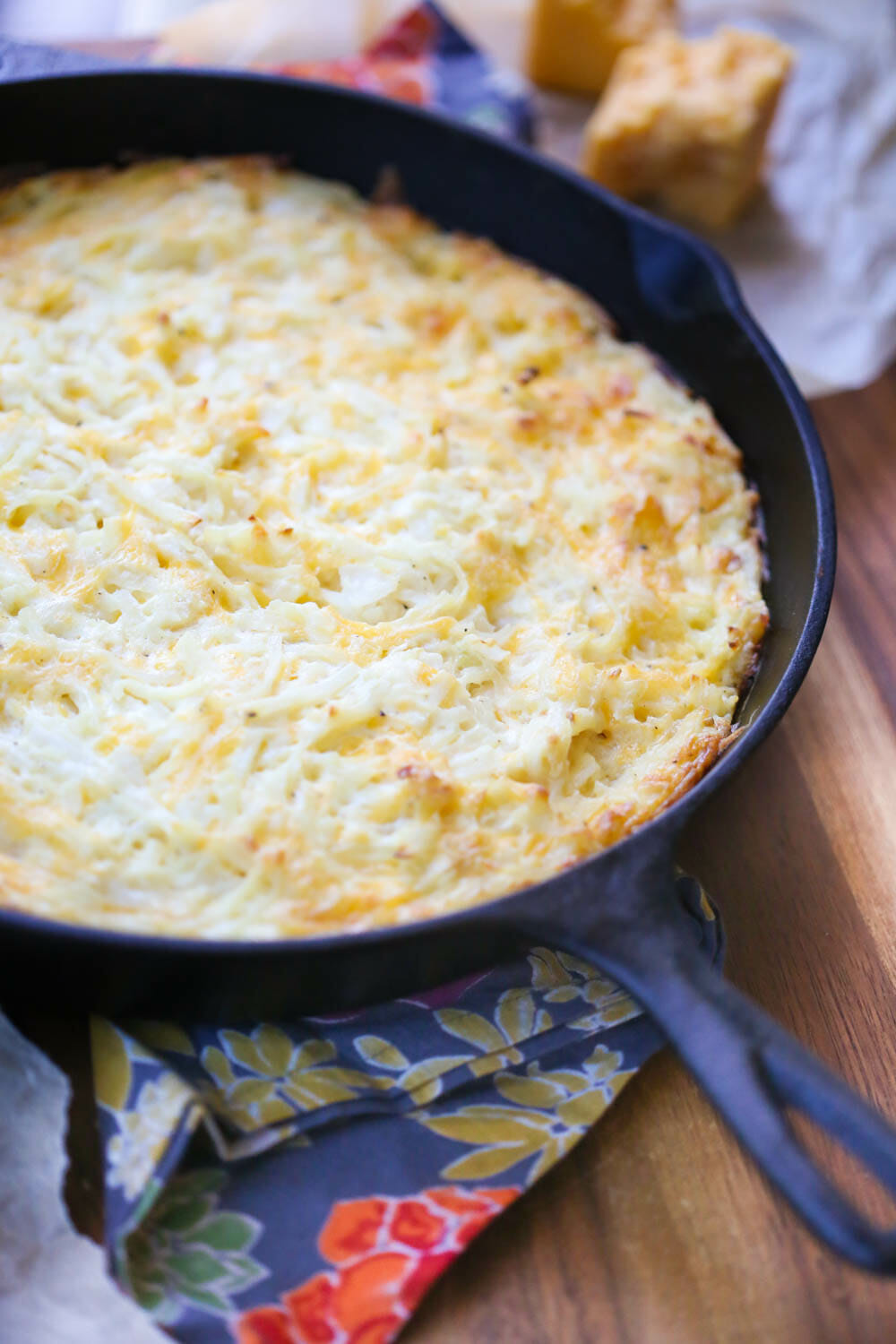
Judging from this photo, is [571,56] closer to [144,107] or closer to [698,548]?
[144,107]

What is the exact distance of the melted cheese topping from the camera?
6.15 ft

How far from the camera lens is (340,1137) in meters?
1.89

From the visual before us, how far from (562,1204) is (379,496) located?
1.30 metres

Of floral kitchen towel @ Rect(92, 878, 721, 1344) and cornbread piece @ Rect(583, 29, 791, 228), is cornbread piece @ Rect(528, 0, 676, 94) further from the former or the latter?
floral kitchen towel @ Rect(92, 878, 721, 1344)

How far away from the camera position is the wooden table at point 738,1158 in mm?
1780

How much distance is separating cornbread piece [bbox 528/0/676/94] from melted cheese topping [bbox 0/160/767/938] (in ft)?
3.93

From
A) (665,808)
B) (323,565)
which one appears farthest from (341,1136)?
(323,565)

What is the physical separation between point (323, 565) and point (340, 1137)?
39.3 inches

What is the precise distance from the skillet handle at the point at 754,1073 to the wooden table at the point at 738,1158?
1.08 ft

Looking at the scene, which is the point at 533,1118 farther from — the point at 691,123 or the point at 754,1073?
the point at 691,123

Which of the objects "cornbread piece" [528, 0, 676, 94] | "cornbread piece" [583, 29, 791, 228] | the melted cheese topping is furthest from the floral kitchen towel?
"cornbread piece" [528, 0, 676, 94]

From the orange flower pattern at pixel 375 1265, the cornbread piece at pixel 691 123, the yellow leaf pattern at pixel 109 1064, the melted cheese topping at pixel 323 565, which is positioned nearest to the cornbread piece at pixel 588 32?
the cornbread piece at pixel 691 123

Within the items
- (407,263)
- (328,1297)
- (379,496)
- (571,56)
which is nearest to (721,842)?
(379,496)

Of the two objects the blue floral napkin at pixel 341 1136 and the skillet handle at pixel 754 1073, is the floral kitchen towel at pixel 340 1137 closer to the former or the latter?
the blue floral napkin at pixel 341 1136
